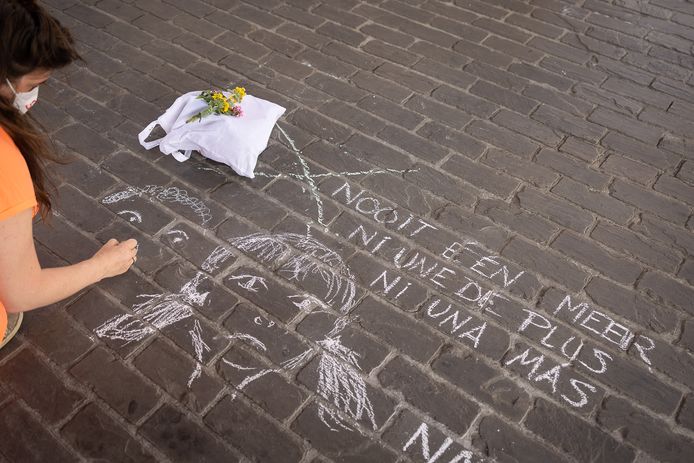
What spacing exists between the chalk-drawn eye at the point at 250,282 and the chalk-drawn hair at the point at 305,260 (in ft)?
0.36

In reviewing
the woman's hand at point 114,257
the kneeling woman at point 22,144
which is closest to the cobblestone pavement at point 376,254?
the woman's hand at point 114,257

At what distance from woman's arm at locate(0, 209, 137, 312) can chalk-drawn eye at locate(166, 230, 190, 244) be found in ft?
1.06

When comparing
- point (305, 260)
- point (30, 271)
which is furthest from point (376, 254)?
point (30, 271)

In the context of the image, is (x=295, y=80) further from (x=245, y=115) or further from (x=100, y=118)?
(x=100, y=118)

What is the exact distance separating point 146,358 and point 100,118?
192 cm

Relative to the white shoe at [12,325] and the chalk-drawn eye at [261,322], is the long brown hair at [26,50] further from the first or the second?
the chalk-drawn eye at [261,322]

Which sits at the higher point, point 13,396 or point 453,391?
point 453,391

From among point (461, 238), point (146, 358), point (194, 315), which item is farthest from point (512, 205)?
point (146, 358)

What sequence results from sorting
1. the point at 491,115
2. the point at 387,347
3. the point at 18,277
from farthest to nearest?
the point at 491,115 → the point at 387,347 → the point at 18,277

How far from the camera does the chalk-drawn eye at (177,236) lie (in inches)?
127

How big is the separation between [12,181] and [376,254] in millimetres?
1708

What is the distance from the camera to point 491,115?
4.11m

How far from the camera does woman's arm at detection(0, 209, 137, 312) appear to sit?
221 centimetres

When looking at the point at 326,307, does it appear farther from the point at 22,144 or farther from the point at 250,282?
the point at 22,144
